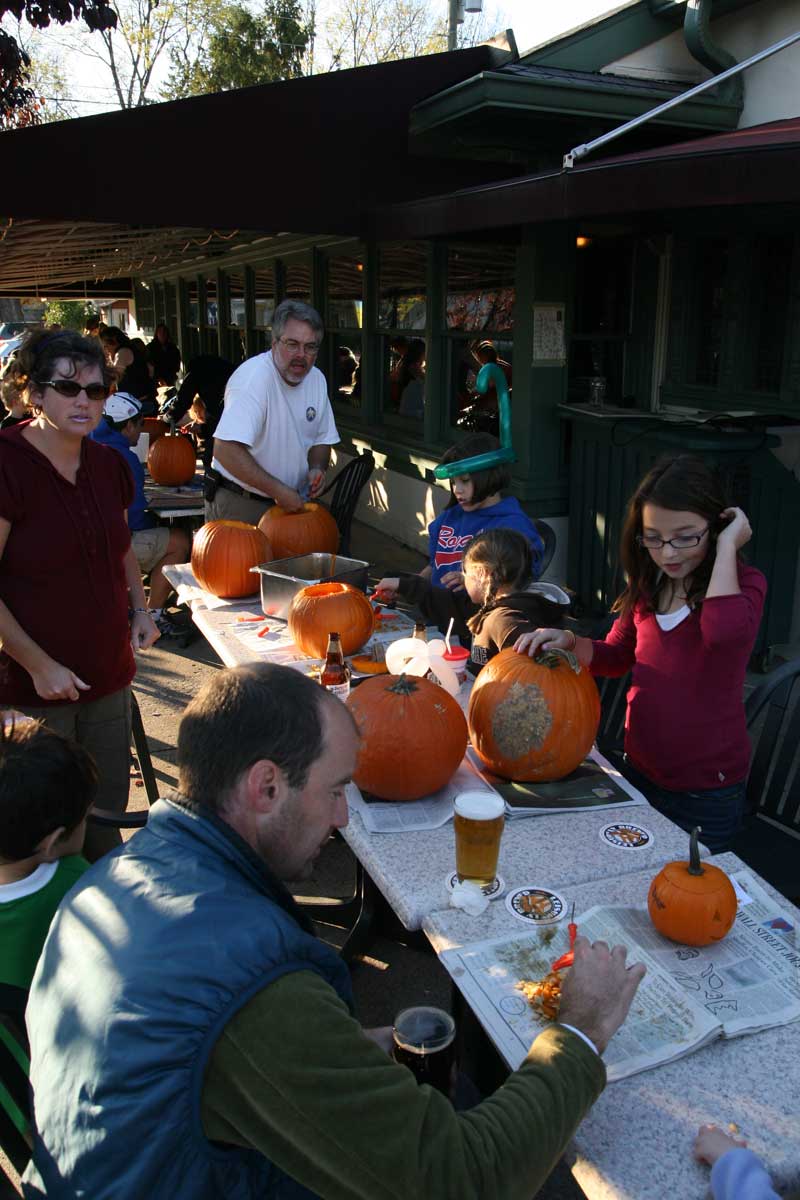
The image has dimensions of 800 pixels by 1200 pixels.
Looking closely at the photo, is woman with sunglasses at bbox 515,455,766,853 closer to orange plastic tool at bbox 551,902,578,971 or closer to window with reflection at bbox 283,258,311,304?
orange plastic tool at bbox 551,902,578,971

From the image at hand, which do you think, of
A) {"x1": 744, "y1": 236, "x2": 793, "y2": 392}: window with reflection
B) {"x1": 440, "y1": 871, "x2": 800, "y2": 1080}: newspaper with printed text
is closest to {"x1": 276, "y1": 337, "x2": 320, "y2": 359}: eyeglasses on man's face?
{"x1": 744, "y1": 236, "x2": 793, "y2": 392}: window with reflection

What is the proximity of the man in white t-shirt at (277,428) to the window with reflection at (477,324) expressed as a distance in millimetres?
2419

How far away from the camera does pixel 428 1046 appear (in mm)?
1420

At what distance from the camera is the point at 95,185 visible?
6.20m

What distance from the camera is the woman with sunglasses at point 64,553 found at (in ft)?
8.20

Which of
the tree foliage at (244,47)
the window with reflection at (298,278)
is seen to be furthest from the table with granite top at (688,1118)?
the tree foliage at (244,47)

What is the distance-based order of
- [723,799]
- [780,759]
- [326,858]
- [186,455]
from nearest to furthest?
[723,799] → [780,759] → [326,858] → [186,455]

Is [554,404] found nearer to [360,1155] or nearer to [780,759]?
[780,759]

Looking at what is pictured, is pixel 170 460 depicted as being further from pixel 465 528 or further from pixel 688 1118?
pixel 688 1118

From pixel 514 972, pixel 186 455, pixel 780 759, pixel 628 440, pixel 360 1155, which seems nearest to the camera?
pixel 360 1155

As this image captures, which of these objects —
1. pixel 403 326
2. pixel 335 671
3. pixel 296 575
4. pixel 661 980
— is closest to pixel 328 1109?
pixel 661 980

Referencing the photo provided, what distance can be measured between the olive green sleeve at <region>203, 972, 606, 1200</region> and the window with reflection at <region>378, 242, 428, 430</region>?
7379 mm

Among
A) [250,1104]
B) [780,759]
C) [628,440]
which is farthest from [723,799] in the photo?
[628,440]

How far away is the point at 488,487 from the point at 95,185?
13.8ft
